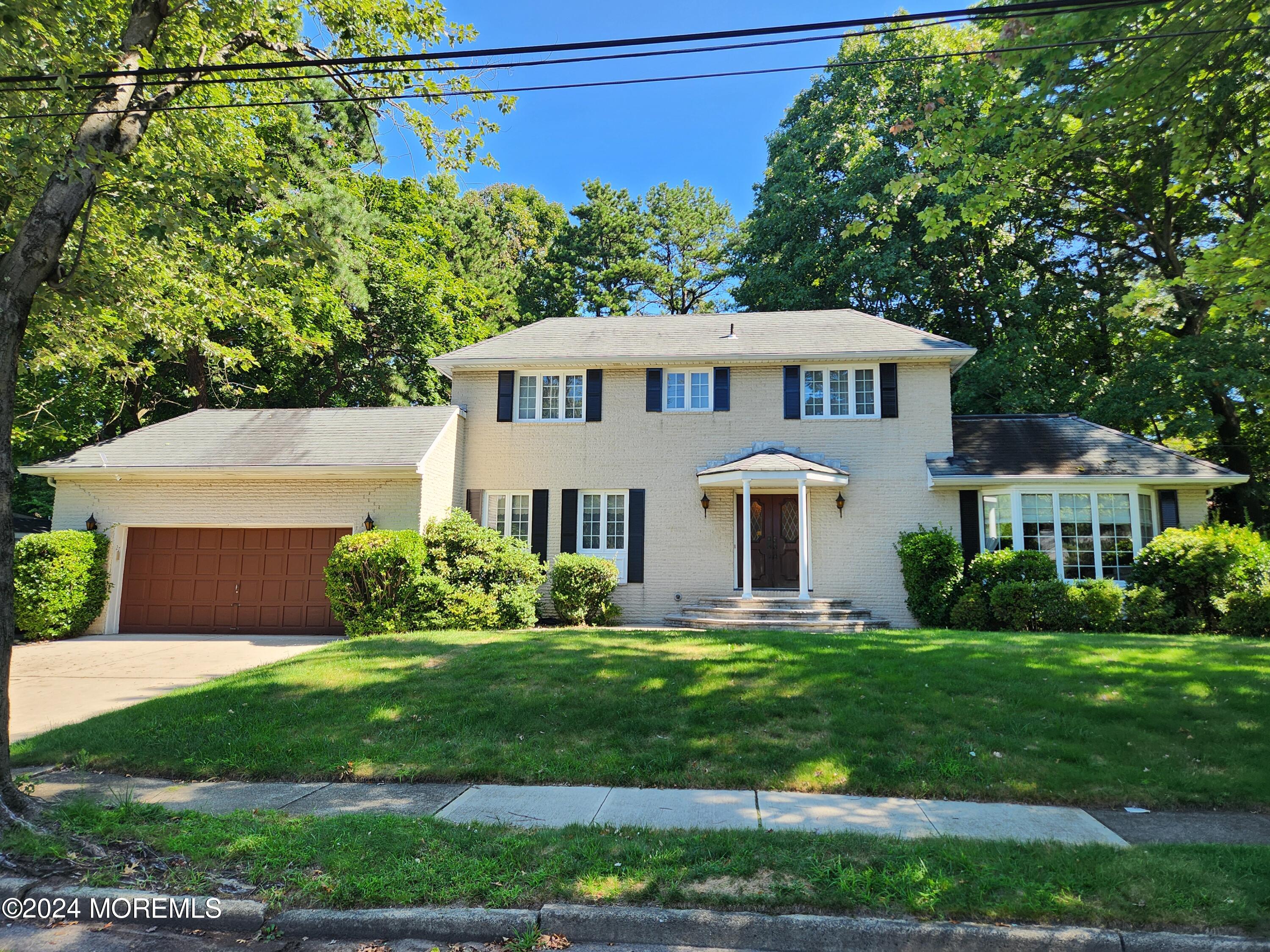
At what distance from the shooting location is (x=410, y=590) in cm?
1307

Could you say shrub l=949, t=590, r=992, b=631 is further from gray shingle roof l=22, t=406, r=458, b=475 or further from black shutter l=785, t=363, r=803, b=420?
gray shingle roof l=22, t=406, r=458, b=475

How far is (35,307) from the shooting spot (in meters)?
8.27

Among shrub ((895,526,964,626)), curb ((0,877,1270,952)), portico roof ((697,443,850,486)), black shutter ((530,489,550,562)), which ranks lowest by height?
curb ((0,877,1270,952))

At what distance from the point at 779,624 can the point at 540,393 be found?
24.5 ft

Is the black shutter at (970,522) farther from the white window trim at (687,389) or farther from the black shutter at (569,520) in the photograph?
the black shutter at (569,520)

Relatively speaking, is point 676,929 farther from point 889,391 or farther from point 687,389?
point 889,391

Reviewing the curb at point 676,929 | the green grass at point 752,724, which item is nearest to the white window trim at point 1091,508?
the green grass at point 752,724

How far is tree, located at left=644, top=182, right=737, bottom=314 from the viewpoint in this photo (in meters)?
34.1

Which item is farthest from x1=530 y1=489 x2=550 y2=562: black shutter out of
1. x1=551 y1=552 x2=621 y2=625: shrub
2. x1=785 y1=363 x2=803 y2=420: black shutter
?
x1=785 y1=363 x2=803 y2=420: black shutter

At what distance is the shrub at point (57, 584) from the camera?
13.8m

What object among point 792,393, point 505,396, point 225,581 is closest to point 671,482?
point 792,393

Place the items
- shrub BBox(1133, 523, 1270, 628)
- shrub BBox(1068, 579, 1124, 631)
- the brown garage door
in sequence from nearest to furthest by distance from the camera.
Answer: shrub BBox(1133, 523, 1270, 628) < shrub BBox(1068, 579, 1124, 631) < the brown garage door

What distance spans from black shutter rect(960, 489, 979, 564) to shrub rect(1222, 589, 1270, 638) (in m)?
4.06

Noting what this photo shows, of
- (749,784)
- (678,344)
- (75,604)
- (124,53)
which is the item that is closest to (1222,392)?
(678,344)
